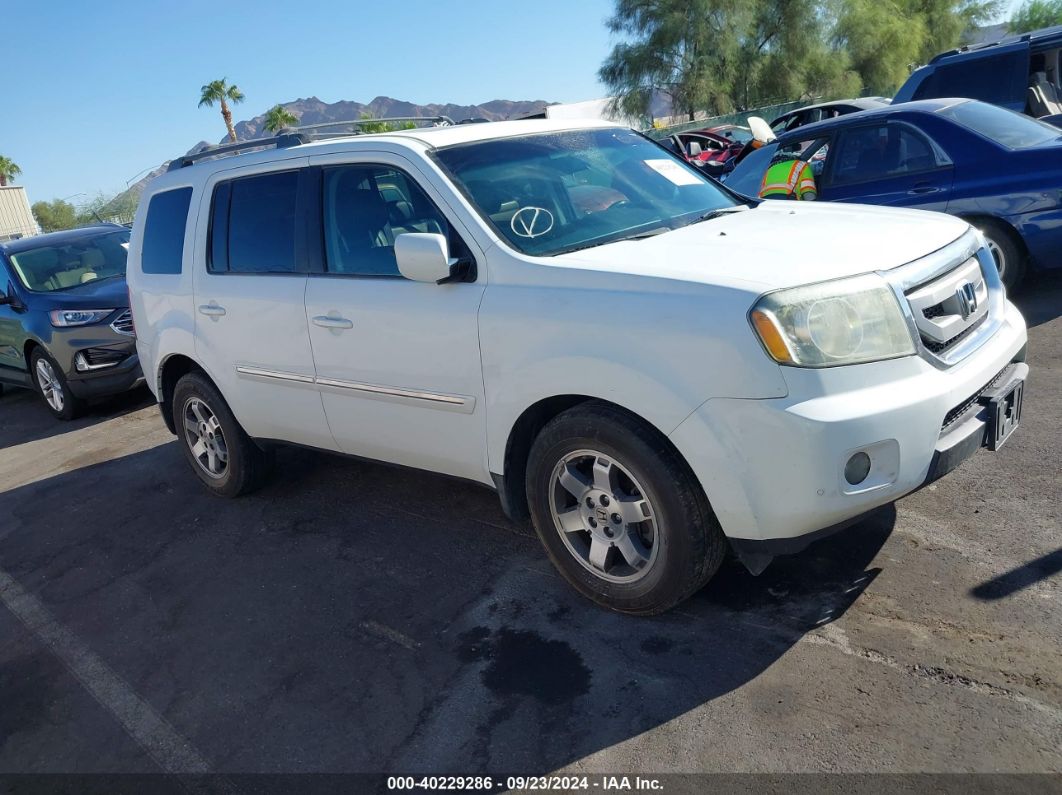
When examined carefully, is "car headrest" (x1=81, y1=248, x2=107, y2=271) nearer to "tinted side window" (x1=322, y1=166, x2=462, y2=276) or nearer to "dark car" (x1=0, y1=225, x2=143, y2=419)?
"dark car" (x1=0, y1=225, x2=143, y2=419)

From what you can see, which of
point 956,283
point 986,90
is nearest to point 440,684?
point 956,283

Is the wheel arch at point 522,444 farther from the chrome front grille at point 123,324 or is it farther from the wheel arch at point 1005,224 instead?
the chrome front grille at point 123,324

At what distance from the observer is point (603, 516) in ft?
11.1

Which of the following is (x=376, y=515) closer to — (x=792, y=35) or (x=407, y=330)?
(x=407, y=330)

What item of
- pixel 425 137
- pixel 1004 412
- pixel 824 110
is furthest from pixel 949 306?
pixel 824 110

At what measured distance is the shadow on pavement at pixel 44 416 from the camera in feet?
28.1

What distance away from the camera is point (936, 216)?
12.7ft

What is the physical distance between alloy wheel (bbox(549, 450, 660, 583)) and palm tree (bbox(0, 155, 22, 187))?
91.3 metres

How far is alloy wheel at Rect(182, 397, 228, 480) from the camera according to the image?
215 inches

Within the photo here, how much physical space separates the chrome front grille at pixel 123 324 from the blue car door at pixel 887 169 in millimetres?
6682

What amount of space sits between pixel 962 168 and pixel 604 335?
4.85 metres

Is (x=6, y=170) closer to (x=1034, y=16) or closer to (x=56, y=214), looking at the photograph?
(x=56, y=214)

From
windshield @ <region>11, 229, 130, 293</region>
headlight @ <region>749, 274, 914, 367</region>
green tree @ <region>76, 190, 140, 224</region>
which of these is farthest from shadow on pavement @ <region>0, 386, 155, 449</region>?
green tree @ <region>76, 190, 140, 224</region>

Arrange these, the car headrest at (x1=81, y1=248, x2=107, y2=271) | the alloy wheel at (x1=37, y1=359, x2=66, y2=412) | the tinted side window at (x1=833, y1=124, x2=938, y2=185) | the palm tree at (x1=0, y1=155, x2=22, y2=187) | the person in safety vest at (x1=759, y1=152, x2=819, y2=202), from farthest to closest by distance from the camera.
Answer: the palm tree at (x1=0, y1=155, x2=22, y2=187), the car headrest at (x1=81, y1=248, x2=107, y2=271), the alloy wheel at (x1=37, y1=359, x2=66, y2=412), the person in safety vest at (x1=759, y1=152, x2=819, y2=202), the tinted side window at (x1=833, y1=124, x2=938, y2=185)
